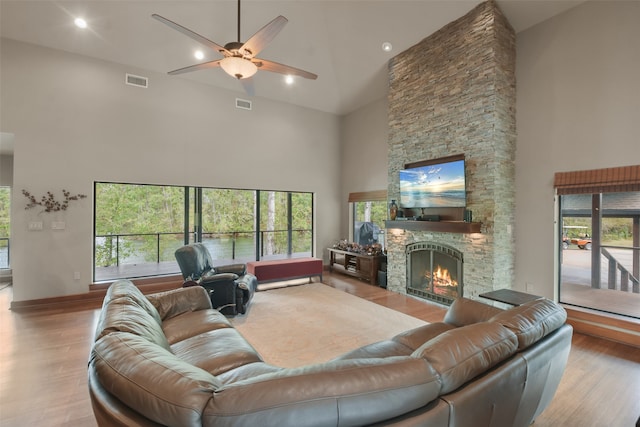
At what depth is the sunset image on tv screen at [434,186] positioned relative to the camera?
14.9ft

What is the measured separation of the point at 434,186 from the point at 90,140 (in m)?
5.99

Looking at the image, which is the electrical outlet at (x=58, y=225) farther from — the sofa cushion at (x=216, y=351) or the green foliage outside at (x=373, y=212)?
the green foliage outside at (x=373, y=212)

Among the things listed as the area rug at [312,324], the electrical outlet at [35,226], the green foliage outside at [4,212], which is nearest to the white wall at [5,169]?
the green foliage outside at [4,212]

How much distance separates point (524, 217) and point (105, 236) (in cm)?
717

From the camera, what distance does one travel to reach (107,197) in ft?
17.8

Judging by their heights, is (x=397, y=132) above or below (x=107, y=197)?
above

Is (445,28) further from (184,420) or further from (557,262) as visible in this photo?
(184,420)

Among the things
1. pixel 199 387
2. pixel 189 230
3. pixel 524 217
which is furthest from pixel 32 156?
pixel 524 217

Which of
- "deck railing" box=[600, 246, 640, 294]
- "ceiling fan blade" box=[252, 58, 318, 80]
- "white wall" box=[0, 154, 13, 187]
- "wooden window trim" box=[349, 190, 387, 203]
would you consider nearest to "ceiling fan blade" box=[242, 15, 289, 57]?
"ceiling fan blade" box=[252, 58, 318, 80]

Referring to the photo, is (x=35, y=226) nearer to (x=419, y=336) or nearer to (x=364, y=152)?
(x=419, y=336)

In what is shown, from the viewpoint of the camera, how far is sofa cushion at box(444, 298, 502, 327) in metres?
2.43

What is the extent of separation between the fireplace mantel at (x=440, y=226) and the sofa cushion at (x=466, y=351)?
305 cm

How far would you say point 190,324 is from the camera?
102 inches

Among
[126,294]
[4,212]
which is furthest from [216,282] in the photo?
[4,212]
